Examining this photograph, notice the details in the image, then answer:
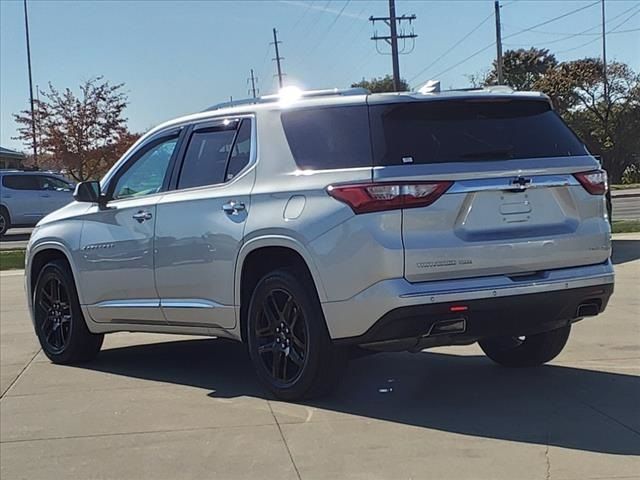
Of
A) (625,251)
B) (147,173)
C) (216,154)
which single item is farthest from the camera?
(625,251)

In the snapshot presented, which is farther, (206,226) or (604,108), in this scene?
(604,108)

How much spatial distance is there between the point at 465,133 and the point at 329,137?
2.71ft

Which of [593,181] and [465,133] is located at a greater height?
[465,133]

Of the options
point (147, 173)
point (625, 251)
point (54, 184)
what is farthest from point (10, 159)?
point (147, 173)

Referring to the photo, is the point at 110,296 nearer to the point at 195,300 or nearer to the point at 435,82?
the point at 195,300

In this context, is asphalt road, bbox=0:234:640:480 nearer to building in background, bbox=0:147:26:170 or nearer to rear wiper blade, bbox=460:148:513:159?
rear wiper blade, bbox=460:148:513:159

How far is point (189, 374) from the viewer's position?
22.6ft

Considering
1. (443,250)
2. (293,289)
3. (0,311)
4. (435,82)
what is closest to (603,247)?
(443,250)

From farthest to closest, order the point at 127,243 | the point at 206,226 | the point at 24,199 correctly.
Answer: the point at 24,199 < the point at 127,243 < the point at 206,226

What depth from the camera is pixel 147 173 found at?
271 inches

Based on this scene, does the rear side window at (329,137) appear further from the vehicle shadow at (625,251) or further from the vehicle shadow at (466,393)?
the vehicle shadow at (625,251)

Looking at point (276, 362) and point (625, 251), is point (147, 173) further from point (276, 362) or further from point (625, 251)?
point (625, 251)

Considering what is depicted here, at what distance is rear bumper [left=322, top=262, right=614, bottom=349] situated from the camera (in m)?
4.91

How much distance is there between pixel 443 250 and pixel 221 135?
2076 mm
